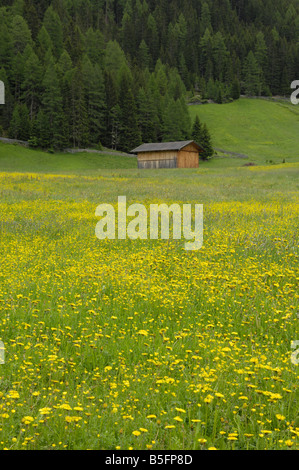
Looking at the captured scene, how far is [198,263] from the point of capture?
7820 millimetres

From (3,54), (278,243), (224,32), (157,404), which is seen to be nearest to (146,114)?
(3,54)

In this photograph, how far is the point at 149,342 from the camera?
15.7 ft

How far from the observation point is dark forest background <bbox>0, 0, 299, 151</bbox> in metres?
76.5

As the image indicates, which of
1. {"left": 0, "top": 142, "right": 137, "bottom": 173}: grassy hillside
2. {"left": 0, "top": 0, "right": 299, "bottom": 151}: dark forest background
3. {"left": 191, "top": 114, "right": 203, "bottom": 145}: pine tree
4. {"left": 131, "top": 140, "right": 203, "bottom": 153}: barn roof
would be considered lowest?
{"left": 0, "top": 142, "right": 137, "bottom": 173}: grassy hillside

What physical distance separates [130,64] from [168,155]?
261 ft

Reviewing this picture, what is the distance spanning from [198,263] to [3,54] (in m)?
96.0

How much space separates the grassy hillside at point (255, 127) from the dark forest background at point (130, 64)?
31.2 feet

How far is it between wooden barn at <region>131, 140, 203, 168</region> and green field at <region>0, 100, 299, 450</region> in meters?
55.3

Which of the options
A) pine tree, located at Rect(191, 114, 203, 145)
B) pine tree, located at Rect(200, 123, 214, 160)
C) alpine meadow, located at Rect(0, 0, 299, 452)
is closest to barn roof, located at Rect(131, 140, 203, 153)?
pine tree, located at Rect(200, 123, 214, 160)

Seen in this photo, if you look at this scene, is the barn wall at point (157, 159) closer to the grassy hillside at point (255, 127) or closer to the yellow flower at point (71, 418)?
the grassy hillside at point (255, 127)

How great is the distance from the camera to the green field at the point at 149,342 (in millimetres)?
3258

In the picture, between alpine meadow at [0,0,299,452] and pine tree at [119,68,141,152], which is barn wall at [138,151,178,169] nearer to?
pine tree at [119,68,141,152]
